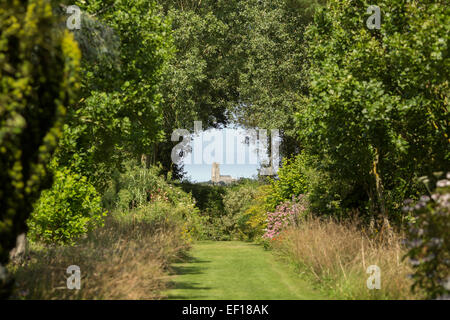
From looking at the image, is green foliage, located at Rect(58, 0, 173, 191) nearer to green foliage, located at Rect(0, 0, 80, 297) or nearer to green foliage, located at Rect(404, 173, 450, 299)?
green foliage, located at Rect(0, 0, 80, 297)

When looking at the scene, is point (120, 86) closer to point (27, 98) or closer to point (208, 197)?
point (27, 98)

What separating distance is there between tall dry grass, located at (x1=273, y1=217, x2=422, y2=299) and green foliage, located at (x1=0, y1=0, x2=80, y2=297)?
18.3 feet

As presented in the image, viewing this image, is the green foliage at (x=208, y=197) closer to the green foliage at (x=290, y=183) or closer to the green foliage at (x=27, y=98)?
A: the green foliage at (x=290, y=183)

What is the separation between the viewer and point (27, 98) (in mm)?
6496

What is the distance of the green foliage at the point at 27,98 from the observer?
19.8 feet

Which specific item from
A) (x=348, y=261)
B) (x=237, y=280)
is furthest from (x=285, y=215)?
(x=348, y=261)

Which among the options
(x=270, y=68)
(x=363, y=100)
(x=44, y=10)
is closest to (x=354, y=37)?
(x=363, y=100)

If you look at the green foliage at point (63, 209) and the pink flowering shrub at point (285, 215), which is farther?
the pink flowering shrub at point (285, 215)

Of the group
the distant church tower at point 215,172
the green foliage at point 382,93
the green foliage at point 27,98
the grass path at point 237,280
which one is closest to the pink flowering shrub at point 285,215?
the grass path at point 237,280

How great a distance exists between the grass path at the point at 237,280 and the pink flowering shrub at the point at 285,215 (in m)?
1.83
